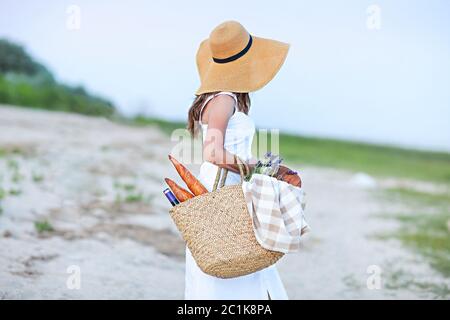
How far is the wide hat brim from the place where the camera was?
9.43 feet

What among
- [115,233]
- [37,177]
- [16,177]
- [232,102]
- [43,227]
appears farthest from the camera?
[37,177]

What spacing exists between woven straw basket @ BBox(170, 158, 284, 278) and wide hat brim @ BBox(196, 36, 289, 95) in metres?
0.46

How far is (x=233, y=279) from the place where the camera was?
2951 millimetres

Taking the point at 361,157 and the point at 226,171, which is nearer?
the point at 226,171

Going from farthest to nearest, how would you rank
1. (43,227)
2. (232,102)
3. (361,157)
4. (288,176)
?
(361,157), (43,227), (232,102), (288,176)

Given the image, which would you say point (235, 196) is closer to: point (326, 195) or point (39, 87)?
point (326, 195)

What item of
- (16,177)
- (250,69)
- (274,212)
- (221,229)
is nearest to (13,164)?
(16,177)

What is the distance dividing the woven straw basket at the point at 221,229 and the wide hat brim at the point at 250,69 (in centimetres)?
46

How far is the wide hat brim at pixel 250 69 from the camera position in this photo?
2.88 metres

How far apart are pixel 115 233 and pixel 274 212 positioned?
3.21 metres

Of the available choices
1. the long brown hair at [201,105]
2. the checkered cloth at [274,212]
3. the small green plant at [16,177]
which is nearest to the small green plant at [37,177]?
the small green plant at [16,177]

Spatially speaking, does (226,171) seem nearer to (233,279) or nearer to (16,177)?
(233,279)

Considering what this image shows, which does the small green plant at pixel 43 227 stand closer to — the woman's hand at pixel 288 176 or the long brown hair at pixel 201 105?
the long brown hair at pixel 201 105

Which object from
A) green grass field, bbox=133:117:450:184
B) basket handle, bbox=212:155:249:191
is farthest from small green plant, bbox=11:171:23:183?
green grass field, bbox=133:117:450:184
